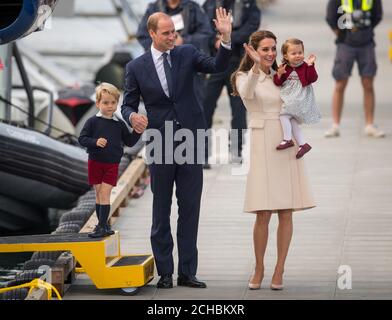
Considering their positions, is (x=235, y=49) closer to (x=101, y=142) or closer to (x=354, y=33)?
(x=354, y=33)

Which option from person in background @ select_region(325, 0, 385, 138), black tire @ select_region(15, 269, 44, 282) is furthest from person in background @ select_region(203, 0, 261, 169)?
black tire @ select_region(15, 269, 44, 282)

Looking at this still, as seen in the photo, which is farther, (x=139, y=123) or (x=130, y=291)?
(x=130, y=291)

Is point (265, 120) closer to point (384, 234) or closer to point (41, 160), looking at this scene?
point (384, 234)

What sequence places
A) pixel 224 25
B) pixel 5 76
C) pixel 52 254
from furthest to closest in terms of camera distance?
1. pixel 5 76
2. pixel 52 254
3. pixel 224 25

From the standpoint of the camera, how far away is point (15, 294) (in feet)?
35.6

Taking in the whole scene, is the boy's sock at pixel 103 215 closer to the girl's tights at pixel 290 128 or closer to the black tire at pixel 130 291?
the black tire at pixel 130 291

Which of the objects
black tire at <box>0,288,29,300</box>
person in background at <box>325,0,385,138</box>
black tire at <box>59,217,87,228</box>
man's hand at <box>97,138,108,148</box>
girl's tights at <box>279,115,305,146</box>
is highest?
person in background at <box>325,0,385,138</box>

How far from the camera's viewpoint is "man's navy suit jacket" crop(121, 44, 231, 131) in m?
11.0

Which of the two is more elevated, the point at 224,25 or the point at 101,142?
the point at 224,25

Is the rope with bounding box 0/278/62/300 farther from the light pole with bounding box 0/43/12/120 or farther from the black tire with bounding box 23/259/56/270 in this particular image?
the light pole with bounding box 0/43/12/120

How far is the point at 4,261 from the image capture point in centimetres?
1422

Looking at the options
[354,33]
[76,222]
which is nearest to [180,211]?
[76,222]

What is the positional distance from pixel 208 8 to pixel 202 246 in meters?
4.14

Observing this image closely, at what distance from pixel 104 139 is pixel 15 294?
4.02ft
